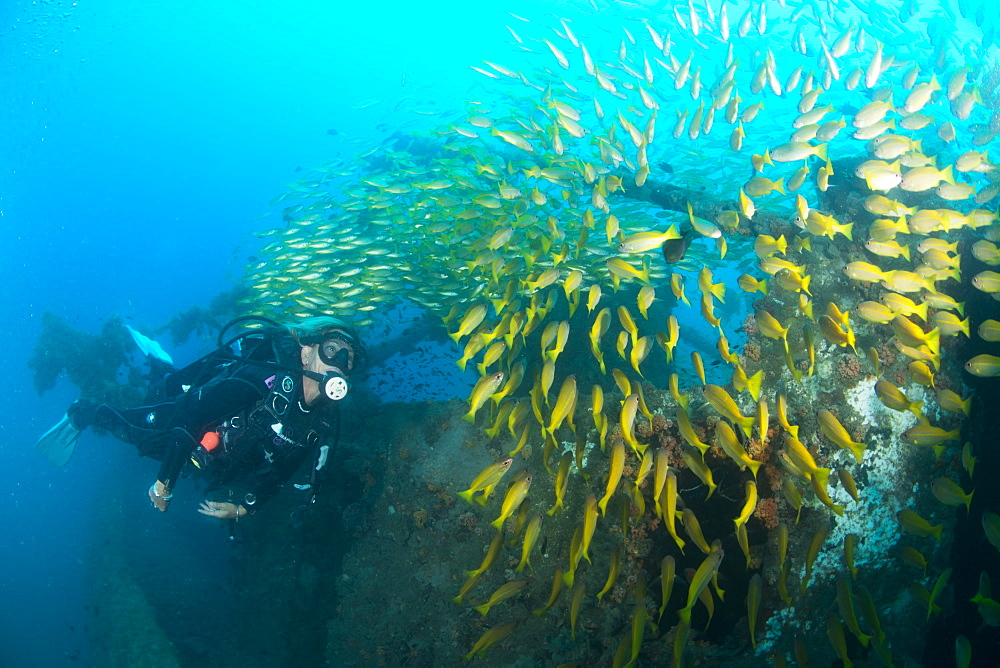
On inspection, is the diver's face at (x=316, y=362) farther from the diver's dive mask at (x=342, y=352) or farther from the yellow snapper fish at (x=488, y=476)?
the yellow snapper fish at (x=488, y=476)

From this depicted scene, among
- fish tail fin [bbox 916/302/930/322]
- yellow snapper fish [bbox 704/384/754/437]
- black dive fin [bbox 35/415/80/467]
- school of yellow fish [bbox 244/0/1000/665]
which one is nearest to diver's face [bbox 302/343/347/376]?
school of yellow fish [bbox 244/0/1000/665]

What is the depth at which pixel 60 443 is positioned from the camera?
8867 millimetres

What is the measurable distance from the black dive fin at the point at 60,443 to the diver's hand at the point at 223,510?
242 inches

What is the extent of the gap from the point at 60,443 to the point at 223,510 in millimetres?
6802

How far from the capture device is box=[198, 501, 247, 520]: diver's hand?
5324 millimetres

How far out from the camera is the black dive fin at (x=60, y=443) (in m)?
8.84

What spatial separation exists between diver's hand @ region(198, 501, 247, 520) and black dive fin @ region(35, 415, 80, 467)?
614cm

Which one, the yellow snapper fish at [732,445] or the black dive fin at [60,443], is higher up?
Answer: the yellow snapper fish at [732,445]

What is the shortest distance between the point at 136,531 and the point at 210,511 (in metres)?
8.46

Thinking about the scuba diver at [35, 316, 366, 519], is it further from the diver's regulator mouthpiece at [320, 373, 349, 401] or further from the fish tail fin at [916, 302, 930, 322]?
the fish tail fin at [916, 302, 930, 322]

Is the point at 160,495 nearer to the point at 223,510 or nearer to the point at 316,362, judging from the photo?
the point at 223,510

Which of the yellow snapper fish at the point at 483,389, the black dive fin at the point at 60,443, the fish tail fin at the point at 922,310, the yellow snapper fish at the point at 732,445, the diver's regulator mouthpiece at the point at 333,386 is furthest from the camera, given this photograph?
the black dive fin at the point at 60,443

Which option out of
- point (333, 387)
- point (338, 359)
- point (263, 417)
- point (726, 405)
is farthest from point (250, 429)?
point (726, 405)

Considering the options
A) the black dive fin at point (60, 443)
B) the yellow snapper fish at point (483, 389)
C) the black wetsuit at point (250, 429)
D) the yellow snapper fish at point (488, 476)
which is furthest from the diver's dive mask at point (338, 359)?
the black dive fin at point (60, 443)
